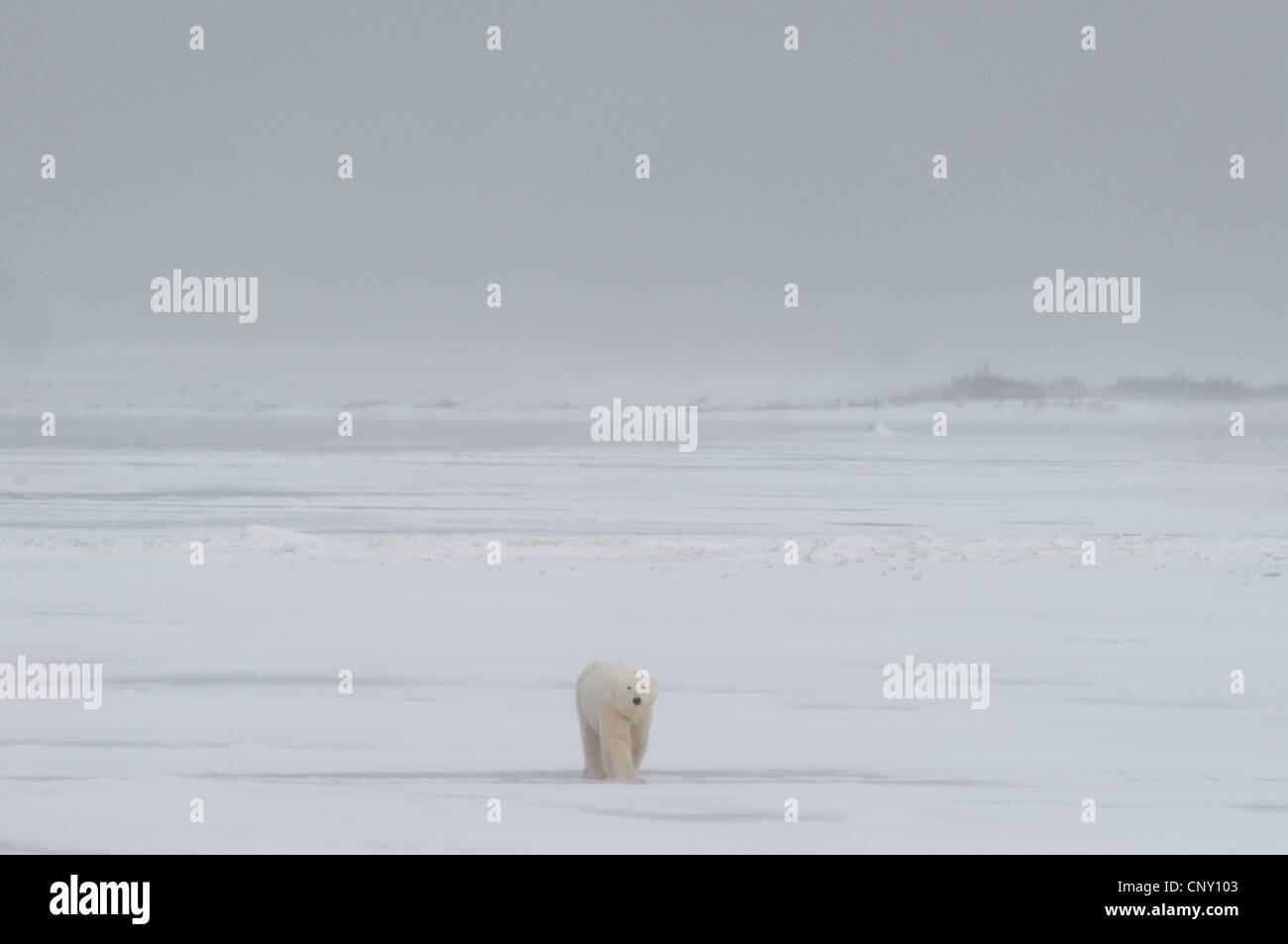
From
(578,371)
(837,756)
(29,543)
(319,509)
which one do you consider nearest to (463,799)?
(837,756)

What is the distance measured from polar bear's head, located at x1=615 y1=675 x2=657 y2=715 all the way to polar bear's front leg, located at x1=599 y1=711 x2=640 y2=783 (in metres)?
0.08

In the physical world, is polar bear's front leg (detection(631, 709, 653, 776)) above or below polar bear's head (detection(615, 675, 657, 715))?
below

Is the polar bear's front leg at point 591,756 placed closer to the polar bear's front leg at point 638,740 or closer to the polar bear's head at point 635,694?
the polar bear's front leg at point 638,740

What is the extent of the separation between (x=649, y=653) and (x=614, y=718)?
3.07 m

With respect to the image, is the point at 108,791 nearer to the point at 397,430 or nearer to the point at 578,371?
the point at 397,430

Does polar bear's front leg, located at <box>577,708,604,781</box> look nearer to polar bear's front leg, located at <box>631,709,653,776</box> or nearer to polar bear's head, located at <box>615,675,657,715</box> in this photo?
polar bear's front leg, located at <box>631,709,653,776</box>

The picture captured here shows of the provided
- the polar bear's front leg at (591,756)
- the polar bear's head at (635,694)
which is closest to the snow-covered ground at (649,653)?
the polar bear's front leg at (591,756)

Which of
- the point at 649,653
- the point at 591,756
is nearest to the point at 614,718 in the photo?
the point at 591,756

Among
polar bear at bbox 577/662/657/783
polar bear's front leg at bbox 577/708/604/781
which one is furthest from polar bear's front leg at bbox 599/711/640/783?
polar bear's front leg at bbox 577/708/604/781

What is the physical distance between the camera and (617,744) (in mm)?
5086

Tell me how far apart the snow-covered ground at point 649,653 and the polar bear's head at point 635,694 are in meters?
0.30

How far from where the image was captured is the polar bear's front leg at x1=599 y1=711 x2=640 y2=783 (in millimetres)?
5066

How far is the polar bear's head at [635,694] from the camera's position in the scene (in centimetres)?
495

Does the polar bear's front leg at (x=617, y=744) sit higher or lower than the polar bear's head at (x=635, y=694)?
lower
